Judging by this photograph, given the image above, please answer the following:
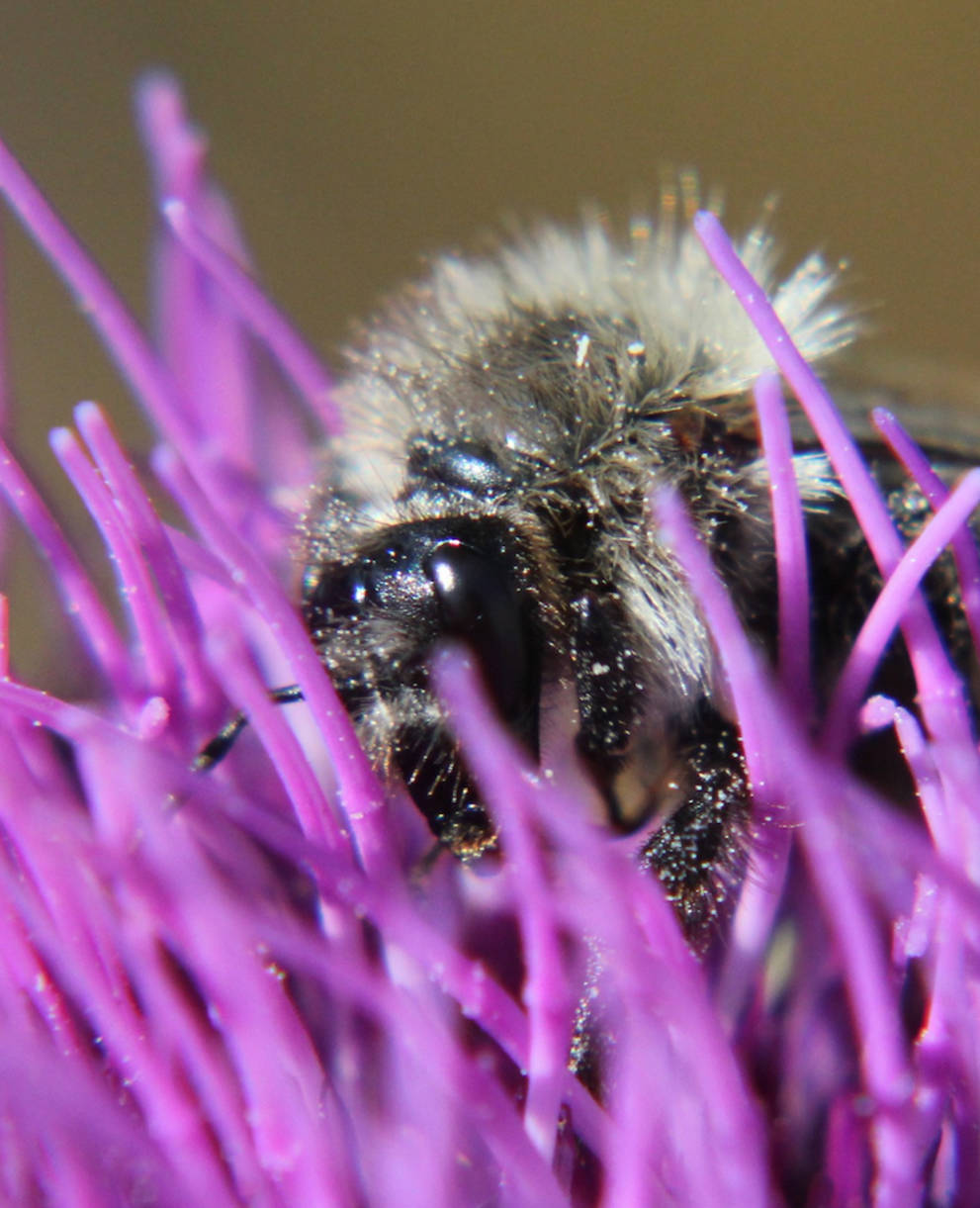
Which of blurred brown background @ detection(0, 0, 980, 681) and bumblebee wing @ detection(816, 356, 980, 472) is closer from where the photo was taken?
bumblebee wing @ detection(816, 356, 980, 472)

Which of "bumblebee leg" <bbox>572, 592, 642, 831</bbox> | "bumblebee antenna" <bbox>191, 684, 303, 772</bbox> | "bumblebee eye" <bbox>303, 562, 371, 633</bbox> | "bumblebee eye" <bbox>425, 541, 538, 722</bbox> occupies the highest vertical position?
"bumblebee eye" <bbox>303, 562, 371, 633</bbox>

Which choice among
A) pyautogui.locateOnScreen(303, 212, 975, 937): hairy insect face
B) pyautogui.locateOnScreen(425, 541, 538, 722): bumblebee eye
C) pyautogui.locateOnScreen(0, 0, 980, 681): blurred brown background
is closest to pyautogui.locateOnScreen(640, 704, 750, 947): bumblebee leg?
pyautogui.locateOnScreen(303, 212, 975, 937): hairy insect face

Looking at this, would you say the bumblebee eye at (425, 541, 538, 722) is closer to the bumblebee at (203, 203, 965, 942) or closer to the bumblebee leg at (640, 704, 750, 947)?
the bumblebee at (203, 203, 965, 942)

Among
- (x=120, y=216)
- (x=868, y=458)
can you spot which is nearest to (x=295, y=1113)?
(x=868, y=458)

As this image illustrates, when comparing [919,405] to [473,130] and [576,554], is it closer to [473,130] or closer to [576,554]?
[576,554]

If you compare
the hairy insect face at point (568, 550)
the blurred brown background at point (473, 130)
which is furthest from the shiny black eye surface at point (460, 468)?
the blurred brown background at point (473, 130)

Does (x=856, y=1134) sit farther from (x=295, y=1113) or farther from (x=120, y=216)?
(x=120, y=216)
